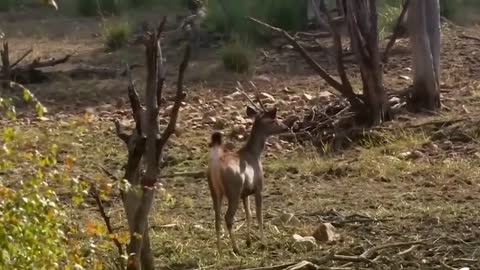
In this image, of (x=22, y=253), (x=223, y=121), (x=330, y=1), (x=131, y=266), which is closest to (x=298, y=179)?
(x=223, y=121)

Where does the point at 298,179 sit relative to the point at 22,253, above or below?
below

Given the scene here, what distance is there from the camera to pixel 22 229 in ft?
14.9

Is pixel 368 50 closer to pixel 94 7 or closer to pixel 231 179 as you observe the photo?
pixel 231 179

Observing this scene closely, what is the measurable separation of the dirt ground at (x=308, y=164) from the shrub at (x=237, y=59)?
18 centimetres

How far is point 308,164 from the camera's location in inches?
417

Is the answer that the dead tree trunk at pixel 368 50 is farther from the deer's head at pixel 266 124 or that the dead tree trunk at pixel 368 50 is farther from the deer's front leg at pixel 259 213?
the deer's front leg at pixel 259 213

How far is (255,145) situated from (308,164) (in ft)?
7.94

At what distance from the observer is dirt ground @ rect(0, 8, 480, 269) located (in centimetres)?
750

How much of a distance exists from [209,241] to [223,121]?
15.4ft

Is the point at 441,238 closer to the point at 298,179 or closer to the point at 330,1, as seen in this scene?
the point at 298,179

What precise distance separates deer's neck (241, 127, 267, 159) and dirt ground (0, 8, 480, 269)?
0.51m

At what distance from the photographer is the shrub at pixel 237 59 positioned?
15.1m

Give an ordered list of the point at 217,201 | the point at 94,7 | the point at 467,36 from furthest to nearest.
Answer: the point at 94,7
the point at 467,36
the point at 217,201

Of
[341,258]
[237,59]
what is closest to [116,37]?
[237,59]
